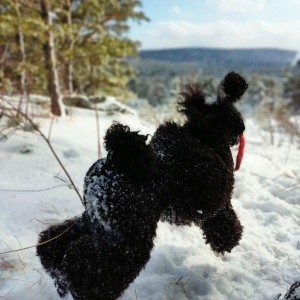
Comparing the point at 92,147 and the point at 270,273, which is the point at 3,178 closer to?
the point at 92,147

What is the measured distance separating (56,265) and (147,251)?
620mm

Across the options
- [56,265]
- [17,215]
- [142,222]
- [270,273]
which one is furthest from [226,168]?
[17,215]

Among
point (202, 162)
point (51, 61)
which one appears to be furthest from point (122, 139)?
point (51, 61)

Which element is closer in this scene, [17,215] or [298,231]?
[17,215]

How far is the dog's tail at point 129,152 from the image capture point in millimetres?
1818

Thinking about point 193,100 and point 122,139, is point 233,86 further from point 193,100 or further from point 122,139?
point 122,139

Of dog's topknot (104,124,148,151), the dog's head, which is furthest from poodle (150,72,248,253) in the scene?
dog's topknot (104,124,148,151)

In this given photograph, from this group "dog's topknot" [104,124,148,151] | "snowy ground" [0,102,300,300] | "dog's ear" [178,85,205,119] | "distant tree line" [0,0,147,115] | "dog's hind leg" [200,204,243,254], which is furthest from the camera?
"distant tree line" [0,0,147,115]

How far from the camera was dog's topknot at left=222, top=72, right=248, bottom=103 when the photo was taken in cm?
262

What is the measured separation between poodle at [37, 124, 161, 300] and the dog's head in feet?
2.30

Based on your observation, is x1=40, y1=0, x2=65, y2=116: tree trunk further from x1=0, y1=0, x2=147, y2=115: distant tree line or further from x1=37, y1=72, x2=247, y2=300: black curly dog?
x1=37, y1=72, x2=247, y2=300: black curly dog

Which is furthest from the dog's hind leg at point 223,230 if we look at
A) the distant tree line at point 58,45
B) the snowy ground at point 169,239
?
the distant tree line at point 58,45

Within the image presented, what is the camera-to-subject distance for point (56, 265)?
2.02 metres

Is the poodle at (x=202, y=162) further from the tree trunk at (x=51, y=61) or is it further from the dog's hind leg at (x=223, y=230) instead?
the tree trunk at (x=51, y=61)
